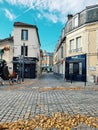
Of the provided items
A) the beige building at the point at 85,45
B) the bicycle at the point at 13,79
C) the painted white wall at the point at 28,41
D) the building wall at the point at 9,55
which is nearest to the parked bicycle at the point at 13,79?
the bicycle at the point at 13,79

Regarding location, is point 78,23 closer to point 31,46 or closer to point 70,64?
point 70,64

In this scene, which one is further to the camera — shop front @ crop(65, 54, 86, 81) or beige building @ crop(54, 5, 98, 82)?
shop front @ crop(65, 54, 86, 81)

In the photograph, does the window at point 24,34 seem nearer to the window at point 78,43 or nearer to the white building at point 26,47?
the white building at point 26,47

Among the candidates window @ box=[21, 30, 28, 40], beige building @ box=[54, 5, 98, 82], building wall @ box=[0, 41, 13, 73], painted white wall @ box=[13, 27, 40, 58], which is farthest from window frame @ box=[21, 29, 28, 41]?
beige building @ box=[54, 5, 98, 82]

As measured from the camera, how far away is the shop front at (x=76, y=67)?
92.5 feet

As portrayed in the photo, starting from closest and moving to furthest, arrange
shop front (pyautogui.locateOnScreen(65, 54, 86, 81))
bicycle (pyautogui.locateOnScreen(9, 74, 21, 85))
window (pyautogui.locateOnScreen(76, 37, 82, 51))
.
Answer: bicycle (pyautogui.locateOnScreen(9, 74, 21, 85)), shop front (pyautogui.locateOnScreen(65, 54, 86, 81)), window (pyautogui.locateOnScreen(76, 37, 82, 51))

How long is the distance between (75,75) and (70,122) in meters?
23.7

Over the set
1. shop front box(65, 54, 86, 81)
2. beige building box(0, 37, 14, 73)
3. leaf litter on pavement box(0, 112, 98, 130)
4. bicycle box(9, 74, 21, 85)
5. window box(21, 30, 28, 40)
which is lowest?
leaf litter on pavement box(0, 112, 98, 130)

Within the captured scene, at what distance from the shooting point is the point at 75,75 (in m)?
30.1

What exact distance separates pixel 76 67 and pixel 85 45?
12.1 ft

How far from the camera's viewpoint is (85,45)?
2766cm

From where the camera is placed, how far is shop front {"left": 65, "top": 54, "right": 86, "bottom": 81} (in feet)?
92.5

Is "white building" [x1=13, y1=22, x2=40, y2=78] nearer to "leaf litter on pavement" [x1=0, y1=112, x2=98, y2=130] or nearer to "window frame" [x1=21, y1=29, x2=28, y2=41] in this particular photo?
"window frame" [x1=21, y1=29, x2=28, y2=41]

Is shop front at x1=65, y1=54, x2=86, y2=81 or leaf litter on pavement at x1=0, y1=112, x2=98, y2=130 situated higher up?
shop front at x1=65, y1=54, x2=86, y2=81
